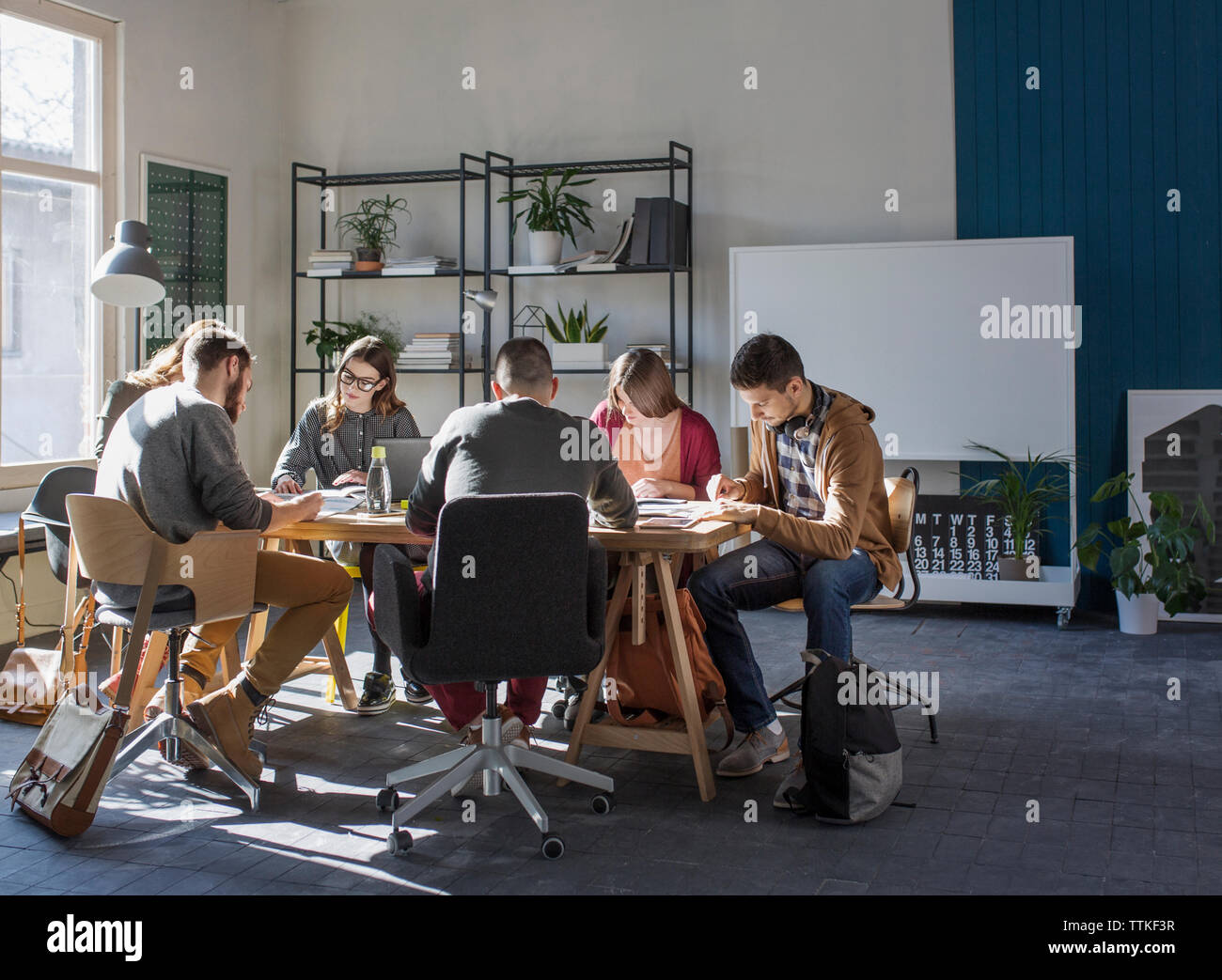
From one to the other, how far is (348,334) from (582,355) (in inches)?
54.3

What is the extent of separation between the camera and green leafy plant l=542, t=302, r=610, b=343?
246 inches

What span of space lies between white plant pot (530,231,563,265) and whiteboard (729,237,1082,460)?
923mm

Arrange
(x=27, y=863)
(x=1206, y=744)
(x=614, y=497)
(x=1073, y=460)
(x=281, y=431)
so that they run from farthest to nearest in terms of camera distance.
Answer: (x=281, y=431) → (x=1073, y=460) → (x=1206, y=744) → (x=614, y=497) → (x=27, y=863)

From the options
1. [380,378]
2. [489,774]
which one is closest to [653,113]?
[380,378]

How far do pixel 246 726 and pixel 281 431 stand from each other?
12.7 feet

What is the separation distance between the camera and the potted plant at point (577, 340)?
6164 mm

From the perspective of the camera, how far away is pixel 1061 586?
18.2 feet

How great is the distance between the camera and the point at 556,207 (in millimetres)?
6227

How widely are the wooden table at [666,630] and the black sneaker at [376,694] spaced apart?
0.90 m

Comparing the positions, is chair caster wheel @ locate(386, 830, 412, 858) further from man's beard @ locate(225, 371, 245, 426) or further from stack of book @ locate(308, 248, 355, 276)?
stack of book @ locate(308, 248, 355, 276)

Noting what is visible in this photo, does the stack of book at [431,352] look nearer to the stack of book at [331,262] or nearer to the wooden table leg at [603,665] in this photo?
the stack of book at [331,262]

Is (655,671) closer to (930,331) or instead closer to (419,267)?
(930,331)
